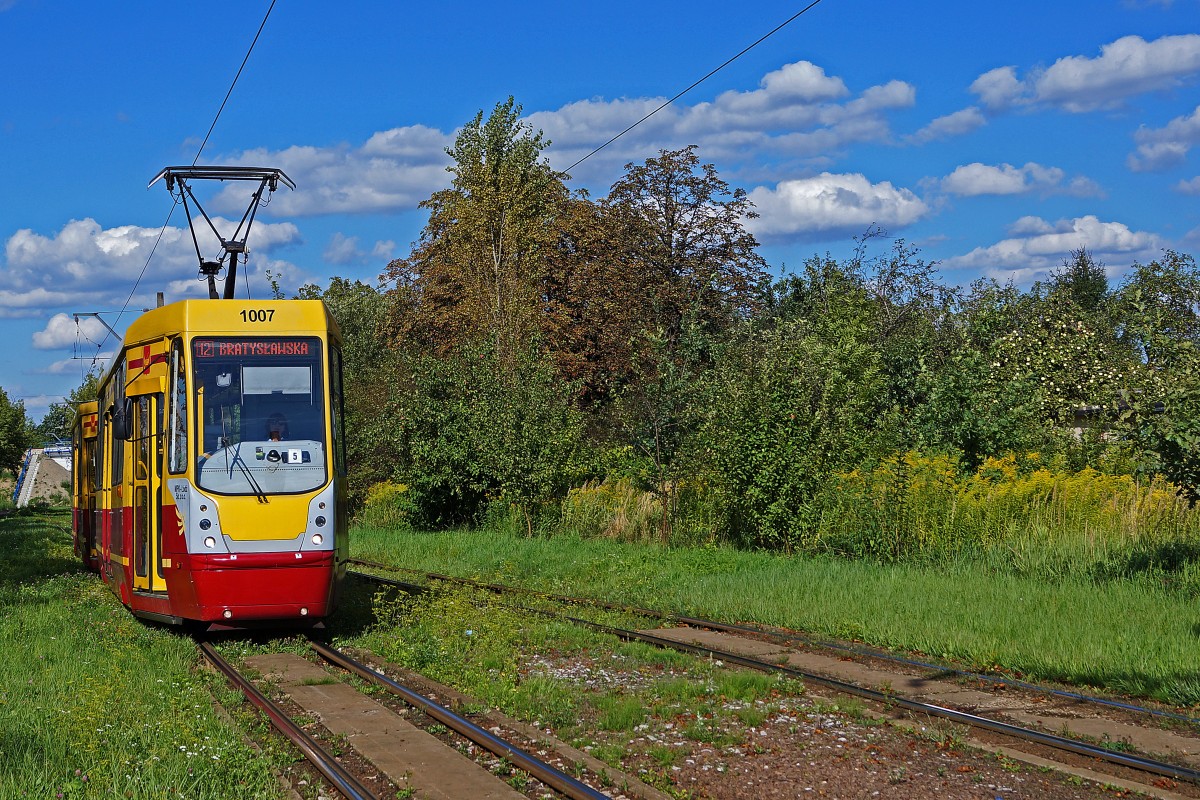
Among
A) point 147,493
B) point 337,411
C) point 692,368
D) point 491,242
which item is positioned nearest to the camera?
point 337,411

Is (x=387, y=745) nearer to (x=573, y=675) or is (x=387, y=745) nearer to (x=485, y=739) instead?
(x=485, y=739)

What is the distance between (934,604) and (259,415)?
8136mm

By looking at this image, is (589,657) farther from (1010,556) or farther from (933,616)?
(1010,556)

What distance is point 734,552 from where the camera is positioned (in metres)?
20.1

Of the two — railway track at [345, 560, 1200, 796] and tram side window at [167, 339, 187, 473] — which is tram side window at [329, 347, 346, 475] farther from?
railway track at [345, 560, 1200, 796]

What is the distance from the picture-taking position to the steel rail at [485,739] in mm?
7046

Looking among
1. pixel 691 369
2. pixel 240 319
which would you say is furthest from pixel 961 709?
pixel 691 369

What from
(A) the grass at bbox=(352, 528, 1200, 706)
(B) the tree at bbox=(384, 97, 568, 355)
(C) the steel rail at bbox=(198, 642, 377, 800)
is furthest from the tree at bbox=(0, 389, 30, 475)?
(C) the steel rail at bbox=(198, 642, 377, 800)

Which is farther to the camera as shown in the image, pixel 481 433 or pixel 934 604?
pixel 481 433

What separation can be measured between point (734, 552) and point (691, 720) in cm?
1123

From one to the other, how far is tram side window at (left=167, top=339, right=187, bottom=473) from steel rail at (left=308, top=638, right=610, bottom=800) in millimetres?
2962

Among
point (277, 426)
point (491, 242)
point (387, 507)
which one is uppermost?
point (491, 242)

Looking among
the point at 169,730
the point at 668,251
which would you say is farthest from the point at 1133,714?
the point at 668,251

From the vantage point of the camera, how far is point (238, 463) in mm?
12594
